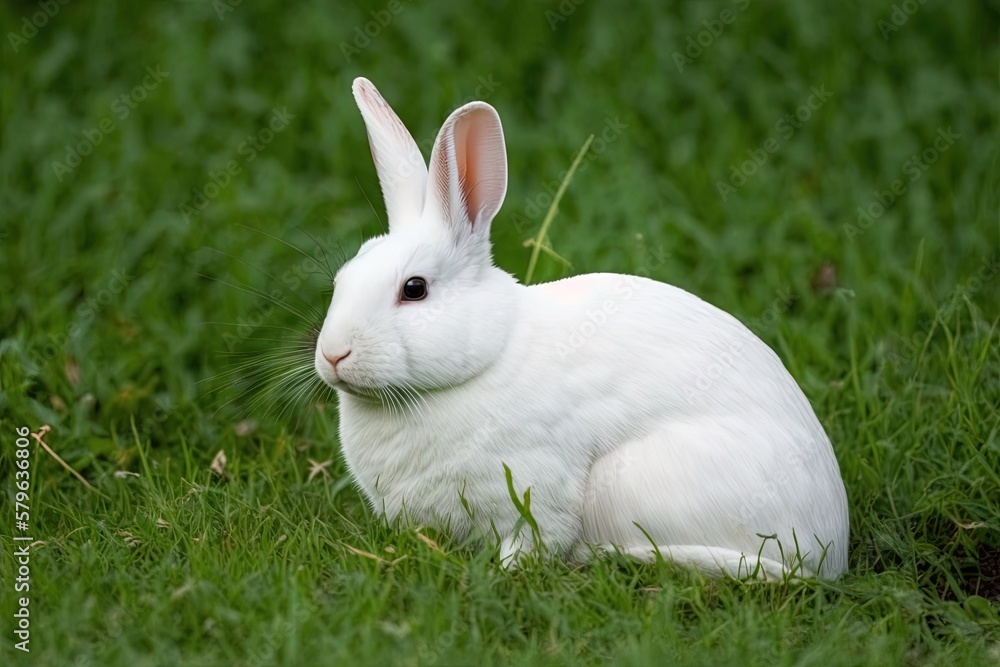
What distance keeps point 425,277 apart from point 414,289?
5 centimetres

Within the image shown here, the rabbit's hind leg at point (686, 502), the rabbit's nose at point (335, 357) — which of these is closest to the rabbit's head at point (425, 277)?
the rabbit's nose at point (335, 357)

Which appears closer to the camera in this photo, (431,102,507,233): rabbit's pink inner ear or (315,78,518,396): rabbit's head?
(315,78,518,396): rabbit's head

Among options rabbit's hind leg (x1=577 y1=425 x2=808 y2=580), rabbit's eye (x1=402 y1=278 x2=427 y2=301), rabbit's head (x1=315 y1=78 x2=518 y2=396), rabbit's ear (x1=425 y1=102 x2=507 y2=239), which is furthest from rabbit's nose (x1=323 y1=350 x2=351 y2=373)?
rabbit's hind leg (x1=577 y1=425 x2=808 y2=580)

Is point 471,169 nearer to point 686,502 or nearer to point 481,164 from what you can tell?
point 481,164

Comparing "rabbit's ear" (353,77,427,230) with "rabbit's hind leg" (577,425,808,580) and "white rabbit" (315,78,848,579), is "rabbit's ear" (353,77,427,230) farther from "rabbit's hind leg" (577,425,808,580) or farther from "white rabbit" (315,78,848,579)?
"rabbit's hind leg" (577,425,808,580)

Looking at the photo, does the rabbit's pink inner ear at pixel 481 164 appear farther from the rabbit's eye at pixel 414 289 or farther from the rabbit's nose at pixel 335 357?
the rabbit's nose at pixel 335 357

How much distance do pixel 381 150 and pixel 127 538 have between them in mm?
1347

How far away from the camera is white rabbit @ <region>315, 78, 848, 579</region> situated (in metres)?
3.49

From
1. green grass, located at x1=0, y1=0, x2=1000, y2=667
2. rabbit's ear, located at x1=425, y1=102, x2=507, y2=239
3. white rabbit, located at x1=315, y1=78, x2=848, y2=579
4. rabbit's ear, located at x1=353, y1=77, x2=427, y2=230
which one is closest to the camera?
green grass, located at x1=0, y1=0, x2=1000, y2=667

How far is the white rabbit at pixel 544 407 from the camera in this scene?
349 centimetres

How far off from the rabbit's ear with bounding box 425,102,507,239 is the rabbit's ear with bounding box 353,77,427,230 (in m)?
0.09

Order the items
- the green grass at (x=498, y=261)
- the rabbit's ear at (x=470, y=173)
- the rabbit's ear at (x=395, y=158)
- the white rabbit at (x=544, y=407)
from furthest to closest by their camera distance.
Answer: the rabbit's ear at (x=395, y=158) → the rabbit's ear at (x=470, y=173) → the white rabbit at (x=544, y=407) → the green grass at (x=498, y=261)

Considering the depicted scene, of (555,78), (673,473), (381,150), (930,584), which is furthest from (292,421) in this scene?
(555,78)

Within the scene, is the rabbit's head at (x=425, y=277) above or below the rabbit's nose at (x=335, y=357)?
above
